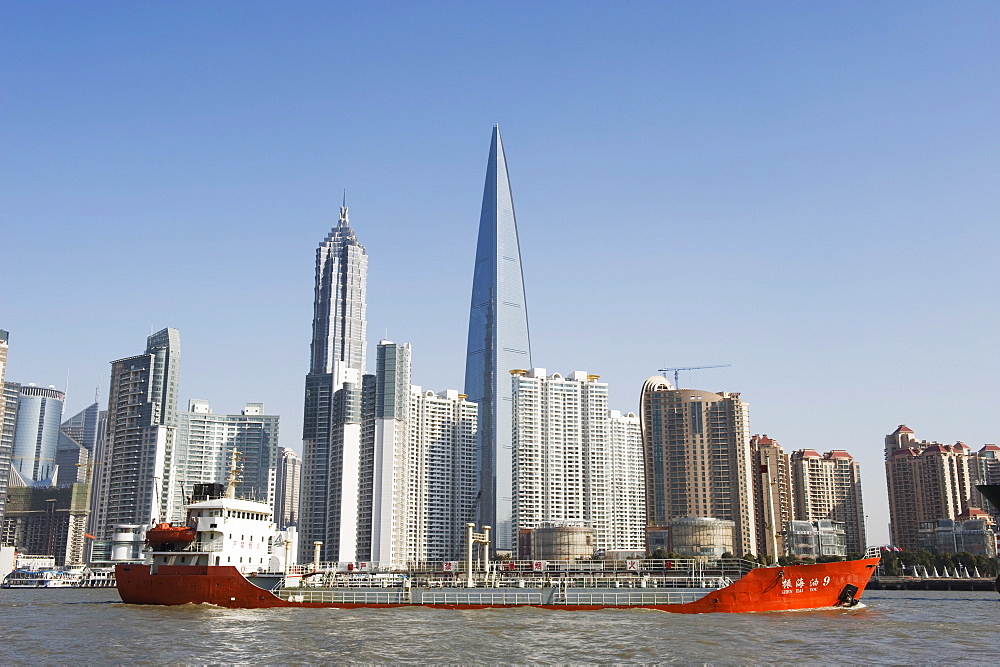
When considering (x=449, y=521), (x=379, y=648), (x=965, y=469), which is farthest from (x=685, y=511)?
(x=379, y=648)

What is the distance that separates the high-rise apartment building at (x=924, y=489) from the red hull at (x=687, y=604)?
14840 cm

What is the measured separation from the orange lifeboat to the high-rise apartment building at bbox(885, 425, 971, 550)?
562 feet

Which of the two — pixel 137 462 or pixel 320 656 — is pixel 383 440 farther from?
pixel 320 656

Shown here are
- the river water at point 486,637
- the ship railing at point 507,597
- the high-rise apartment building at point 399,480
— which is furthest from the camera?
the high-rise apartment building at point 399,480

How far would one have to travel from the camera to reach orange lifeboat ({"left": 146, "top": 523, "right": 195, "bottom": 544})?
190ft

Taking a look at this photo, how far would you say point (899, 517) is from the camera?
197 meters

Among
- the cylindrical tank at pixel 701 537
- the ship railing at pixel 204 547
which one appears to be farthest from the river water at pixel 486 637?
the cylindrical tank at pixel 701 537

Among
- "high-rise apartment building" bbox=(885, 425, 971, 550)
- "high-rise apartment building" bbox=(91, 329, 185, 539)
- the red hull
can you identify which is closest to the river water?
the red hull

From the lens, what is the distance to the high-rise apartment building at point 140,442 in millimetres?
187250

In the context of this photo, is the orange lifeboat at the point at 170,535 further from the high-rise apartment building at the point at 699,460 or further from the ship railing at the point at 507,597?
the high-rise apartment building at the point at 699,460

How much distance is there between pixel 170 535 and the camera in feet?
191

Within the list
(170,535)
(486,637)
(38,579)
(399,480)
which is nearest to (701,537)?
(399,480)

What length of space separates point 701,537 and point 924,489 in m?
64.7

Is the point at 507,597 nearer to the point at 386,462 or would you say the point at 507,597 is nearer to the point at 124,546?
the point at 124,546
